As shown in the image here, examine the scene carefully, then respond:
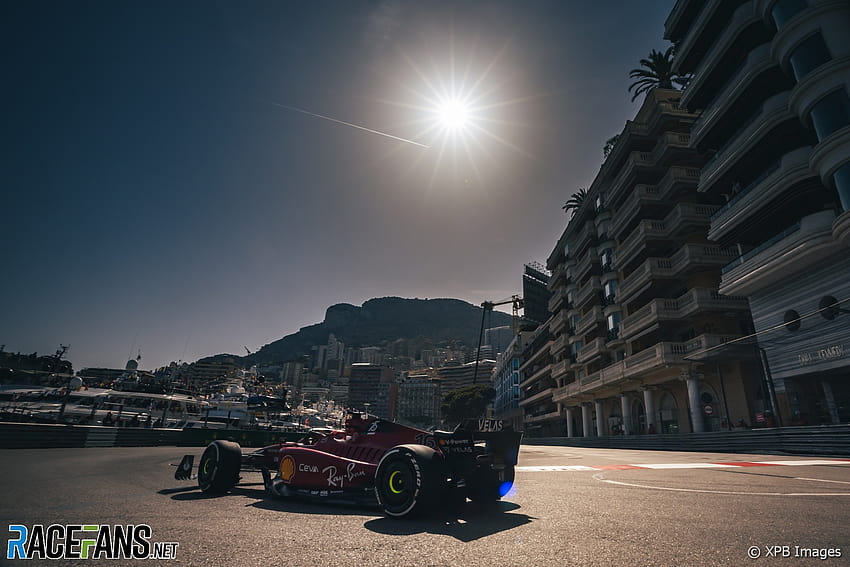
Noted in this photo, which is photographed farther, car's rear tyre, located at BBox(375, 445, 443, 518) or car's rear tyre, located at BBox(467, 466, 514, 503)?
car's rear tyre, located at BBox(467, 466, 514, 503)

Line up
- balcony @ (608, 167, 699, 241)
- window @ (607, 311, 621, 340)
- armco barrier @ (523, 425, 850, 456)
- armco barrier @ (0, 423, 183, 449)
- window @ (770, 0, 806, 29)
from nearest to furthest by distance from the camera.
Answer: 1. armco barrier @ (523, 425, 850, 456)
2. armco barrier @ (0, 423, 183, 449)
3. window @ (770, 0, 806, 29)
4. balcony @ (608, 167, 699, 241)
5. window @ (607, 311, 621, 340)

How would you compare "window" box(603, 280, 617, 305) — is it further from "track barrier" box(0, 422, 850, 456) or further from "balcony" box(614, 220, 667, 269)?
"track barrier" box(0, 422, 850, 456)

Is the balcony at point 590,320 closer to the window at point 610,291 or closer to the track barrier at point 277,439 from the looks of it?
the window at point 610,291

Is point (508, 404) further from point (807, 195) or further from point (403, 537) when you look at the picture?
point (403, 537)

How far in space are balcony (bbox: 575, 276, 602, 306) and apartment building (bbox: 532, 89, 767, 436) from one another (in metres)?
0.11

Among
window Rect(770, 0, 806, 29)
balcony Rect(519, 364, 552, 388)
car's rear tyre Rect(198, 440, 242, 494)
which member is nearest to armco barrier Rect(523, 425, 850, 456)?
window Rect(770, 0, 806, 29)

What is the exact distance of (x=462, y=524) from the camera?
444cm

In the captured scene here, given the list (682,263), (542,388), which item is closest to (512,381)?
(542,388)

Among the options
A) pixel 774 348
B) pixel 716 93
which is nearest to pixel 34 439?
pixel 774 348

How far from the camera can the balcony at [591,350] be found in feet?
136

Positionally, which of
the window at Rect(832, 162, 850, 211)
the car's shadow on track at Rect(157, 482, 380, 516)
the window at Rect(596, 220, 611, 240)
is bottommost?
the car's shadow on track at Rect(157, 482, 380, 516)

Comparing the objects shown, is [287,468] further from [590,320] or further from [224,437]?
[590,320]

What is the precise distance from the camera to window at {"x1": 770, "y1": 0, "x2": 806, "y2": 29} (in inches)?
747

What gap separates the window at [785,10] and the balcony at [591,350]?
2810cm
